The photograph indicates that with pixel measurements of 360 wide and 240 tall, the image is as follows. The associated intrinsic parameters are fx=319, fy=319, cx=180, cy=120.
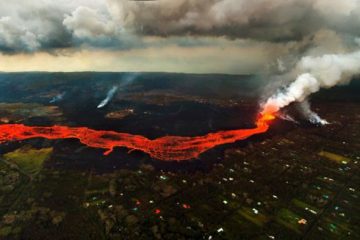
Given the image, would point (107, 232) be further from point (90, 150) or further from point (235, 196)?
point (90, 150)

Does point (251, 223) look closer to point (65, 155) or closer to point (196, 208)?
point (196, 208)

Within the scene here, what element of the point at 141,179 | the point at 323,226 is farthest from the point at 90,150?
the point at 323,226

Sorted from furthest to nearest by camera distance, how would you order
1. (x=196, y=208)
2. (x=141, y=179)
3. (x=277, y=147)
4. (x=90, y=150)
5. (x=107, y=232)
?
(x=277, y=147)
(x=90, y=150)
(x=141, y=179)
(x=196, y=208)
(x=107, y=232)

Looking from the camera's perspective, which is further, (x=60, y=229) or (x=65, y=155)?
(x=65, y=155)

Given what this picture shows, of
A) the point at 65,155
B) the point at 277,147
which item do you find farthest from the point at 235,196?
the point at 65,155

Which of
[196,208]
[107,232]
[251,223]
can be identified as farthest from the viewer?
[196,208]

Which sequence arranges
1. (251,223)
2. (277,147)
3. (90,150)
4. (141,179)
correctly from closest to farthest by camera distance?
(251,223) < (141,179) < (90,150) < (277,147)

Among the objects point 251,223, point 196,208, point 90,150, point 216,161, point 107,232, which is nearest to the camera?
point 107,232

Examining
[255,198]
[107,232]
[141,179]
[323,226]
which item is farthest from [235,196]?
[107,232]

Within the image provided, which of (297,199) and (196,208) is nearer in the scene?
(196,208)
